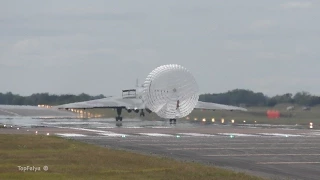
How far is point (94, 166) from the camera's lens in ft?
70.7

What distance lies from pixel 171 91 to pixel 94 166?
4891 centimetres

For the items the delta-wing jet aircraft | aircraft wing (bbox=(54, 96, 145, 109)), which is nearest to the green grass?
the delta-wing jet aircraft

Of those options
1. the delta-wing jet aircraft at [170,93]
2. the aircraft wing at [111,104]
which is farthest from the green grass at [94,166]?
the aircraft wing at [111,104]

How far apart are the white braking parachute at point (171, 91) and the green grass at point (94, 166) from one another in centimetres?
4159

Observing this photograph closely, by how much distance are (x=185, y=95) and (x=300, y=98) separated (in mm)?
20013

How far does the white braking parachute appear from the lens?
70500 millimetres

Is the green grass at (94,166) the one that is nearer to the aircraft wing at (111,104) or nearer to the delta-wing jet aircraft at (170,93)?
the delta-wing jet aircraft at (170,93)

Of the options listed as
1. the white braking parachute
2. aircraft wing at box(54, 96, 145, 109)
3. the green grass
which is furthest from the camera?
aircraft wing at box(54, 96, 145, 109)

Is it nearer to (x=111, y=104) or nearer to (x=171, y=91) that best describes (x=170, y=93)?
(x=171, y=91)

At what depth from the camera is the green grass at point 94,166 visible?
63.2ft

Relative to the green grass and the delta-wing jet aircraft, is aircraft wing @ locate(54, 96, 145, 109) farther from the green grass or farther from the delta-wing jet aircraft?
the green grass

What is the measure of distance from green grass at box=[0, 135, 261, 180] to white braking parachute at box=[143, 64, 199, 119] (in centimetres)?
4159

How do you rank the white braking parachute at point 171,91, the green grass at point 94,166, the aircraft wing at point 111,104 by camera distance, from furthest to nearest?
the aircraft wing at point 111,104 → the white braking parachute at point 171,91 → the green grass at point 94,166

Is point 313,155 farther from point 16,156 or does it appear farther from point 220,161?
point 16,156
